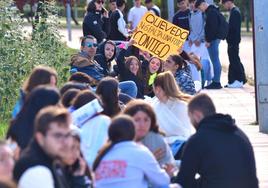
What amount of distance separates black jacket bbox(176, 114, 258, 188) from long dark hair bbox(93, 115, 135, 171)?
3.89 feet

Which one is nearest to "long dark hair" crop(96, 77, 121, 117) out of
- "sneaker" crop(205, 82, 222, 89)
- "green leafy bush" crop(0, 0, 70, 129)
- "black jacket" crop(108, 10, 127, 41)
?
"green leafy bush" crop(0, 0, 70, 129)

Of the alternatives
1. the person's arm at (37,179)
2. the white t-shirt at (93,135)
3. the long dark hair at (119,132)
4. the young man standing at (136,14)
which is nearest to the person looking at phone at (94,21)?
the young man standing at (136,14)

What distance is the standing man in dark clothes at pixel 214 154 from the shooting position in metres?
9.14

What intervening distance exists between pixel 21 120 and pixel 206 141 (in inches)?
67.0

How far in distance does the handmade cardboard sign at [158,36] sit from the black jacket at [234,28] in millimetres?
5619

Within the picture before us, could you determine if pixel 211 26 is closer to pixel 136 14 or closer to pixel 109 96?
pixel 136 14

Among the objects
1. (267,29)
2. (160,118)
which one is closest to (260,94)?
(267,29)

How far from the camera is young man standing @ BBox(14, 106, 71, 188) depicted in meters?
6.95

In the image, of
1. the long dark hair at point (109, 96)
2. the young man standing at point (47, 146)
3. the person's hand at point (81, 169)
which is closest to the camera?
the young man standing at point (47, 146)

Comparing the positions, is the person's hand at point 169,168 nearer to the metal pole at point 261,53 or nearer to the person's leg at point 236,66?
the metal pole at point 261,53

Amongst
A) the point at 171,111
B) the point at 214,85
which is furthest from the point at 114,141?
the point at 214,85

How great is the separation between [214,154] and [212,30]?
12765 millimetres

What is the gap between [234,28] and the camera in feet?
75.7

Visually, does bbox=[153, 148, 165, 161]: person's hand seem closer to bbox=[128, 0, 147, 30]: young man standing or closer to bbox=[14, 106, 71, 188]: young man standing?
bbox=[14, 106, 71, 188]: young man standing
